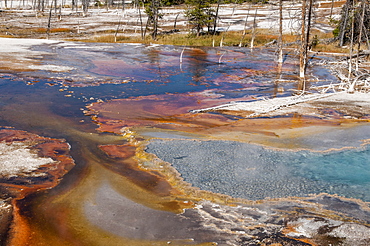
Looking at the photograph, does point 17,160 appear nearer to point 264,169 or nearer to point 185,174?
point 185,174

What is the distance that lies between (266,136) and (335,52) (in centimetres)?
2962

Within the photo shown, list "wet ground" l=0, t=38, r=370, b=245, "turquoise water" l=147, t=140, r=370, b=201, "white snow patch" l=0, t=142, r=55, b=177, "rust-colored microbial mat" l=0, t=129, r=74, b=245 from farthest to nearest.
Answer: "white snow patch" l=0, t=142, r=55, b=177 → "turquoise water" l=147, t=140, r=370, b=201 → "rust-colored microbial mat" l=0, t=129, r=74, b=245 → "wet ground" l=0, t=38, r=370, b=245

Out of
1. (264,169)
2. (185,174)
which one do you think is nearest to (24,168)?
(185,174)

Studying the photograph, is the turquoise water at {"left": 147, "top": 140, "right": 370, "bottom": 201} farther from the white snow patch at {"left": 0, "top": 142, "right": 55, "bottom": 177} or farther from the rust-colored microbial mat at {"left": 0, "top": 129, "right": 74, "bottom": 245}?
the white snow patch at {"left": 0, "top": 142, "right": 55, "bottom": 177}

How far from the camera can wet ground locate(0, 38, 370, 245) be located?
5703mm

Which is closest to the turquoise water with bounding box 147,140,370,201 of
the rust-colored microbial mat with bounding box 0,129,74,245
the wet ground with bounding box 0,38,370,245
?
the wet ground with bounding box 0,38,370,245

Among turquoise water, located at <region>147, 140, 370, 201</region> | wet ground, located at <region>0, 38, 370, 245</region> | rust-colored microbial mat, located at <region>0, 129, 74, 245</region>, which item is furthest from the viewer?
turquoise water, located at <region>147, 140, 370, 201</region>

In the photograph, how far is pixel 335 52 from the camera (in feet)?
119

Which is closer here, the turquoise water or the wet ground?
the wet ground

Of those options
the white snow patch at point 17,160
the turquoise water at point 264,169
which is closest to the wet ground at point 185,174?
the turquoise water at point 264,169

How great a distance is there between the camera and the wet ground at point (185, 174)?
570cm

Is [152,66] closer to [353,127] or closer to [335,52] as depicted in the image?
[353,127]

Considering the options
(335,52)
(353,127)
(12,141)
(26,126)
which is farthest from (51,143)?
(335,52)

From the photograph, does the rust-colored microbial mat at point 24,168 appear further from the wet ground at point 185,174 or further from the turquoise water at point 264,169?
the turquoise water at point 264,169
